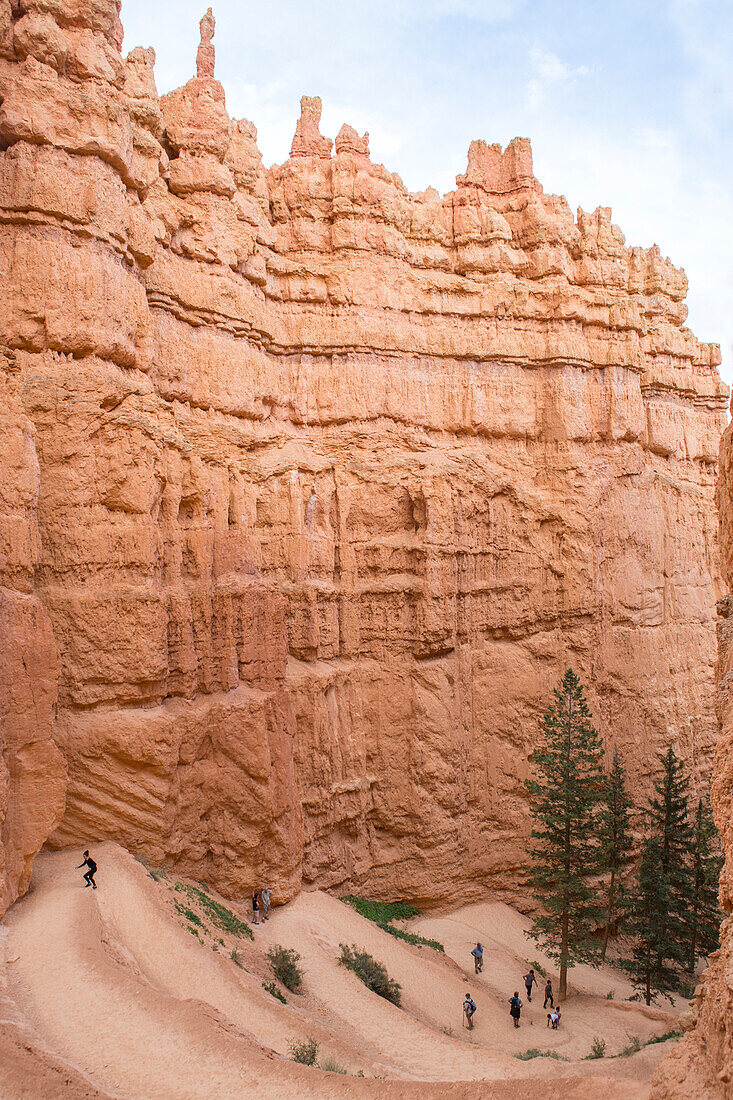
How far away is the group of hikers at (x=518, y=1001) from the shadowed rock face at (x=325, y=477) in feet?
9.91

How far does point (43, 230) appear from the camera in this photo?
1738cm

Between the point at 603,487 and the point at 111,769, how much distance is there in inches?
758

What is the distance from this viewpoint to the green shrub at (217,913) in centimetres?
1732

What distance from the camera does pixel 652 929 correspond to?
21906mm

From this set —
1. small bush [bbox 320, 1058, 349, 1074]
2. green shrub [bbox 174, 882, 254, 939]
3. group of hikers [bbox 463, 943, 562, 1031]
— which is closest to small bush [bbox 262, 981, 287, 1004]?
green shrub [bbox 174, 882, 254, 939]

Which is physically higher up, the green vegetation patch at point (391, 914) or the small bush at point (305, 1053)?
the small bush at point (305, 1053)

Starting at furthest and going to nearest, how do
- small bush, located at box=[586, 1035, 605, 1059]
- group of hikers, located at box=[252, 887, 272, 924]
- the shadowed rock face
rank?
group of hikers, located at box=[252, 887, 272, 924] → the shadowed rock face → small bush, located at box=[586, 1035, 605, 1059]

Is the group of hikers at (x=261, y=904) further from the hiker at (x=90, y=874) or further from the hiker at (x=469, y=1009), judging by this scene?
the hiker at (x=90, y=874)

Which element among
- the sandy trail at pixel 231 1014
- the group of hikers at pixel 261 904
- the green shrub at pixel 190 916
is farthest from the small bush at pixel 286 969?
the group of hikers at pixel 261 904

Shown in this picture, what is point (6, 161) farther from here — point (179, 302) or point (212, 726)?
point (212, 726)

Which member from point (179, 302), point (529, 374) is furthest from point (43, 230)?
point (529, 374)

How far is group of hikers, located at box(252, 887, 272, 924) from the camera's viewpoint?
64.2 ft

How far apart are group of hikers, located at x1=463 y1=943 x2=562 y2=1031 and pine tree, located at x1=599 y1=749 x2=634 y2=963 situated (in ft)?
10.7

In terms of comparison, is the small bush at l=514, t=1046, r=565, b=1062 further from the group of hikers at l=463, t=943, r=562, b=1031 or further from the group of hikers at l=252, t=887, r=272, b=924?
the group of hikers at l=252, t=887, r=272, b=924
